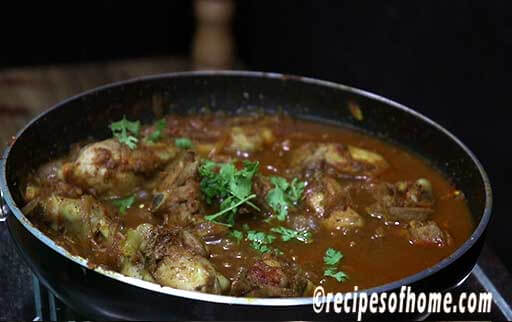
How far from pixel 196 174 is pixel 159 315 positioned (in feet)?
2.29

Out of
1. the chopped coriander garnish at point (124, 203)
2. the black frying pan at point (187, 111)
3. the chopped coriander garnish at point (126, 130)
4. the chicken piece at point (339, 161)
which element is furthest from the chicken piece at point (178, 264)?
the chicken piece at point (339, 161)

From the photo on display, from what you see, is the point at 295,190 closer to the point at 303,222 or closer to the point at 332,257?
the point at 303,222

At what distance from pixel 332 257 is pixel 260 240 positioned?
226mm

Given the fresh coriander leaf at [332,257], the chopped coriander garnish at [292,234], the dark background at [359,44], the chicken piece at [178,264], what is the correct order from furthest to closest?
the dark background at [359,44] → the chopped coriander garnish at [292,234] → the fresh coriander leaf at [332,257] → the chicken piece at [178,264]

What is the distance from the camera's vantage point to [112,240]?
1950 millimetres

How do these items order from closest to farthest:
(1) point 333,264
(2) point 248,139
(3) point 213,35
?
(1) point 333,264 → (2) point 248,139 → (3) point 213,35

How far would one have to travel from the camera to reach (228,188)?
214 centimetres

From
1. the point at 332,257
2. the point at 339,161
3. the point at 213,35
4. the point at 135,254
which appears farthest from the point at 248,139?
the point at 213,35

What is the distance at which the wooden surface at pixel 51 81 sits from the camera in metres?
4.80

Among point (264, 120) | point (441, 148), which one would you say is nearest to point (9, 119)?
point (264, 120)

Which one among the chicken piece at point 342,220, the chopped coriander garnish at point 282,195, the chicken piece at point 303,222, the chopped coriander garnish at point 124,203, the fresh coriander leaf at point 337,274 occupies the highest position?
the chopped coriander garnish at point 282,195

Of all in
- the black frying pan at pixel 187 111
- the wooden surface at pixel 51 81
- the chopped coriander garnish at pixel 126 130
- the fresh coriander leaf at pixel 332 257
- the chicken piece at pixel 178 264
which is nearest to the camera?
the black frying pan at pixel 187 111

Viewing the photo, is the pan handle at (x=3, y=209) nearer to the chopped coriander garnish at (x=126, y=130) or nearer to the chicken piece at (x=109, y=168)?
the chicken piece at (x=109, y=168)

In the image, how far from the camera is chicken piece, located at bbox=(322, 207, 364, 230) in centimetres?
214
